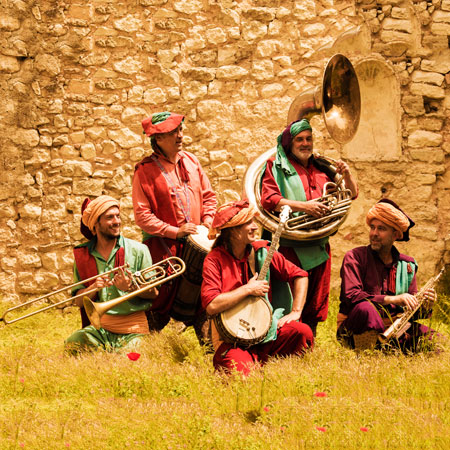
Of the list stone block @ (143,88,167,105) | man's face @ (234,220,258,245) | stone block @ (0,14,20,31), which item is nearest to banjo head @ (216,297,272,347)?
man's face @ (234,220,258,245)

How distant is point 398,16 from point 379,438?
15.6 feet

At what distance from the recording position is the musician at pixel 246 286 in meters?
4.62

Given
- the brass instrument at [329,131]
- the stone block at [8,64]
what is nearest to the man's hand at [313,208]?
the brass instrument at [329,131]

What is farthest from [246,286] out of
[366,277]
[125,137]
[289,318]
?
[125,137]

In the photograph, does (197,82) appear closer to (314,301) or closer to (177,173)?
(177,173)

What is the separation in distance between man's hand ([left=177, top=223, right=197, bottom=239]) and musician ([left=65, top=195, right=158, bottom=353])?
0.90 feet

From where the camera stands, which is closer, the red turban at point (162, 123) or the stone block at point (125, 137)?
the red turban at point (162, 123)

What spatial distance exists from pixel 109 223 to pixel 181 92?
2.48 meters

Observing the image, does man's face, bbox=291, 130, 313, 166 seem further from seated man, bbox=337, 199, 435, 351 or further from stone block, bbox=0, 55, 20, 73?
stone block, bbox=0, 55, 20, 73

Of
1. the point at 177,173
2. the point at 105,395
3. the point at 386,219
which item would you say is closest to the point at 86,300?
the point at 105,395

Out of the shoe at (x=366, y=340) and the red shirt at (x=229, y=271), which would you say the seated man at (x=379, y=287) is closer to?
the shoe at (x=366, y=340)

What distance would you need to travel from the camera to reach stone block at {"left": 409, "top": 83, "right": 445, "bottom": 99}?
731 centimetres

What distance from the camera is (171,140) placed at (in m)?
5.63

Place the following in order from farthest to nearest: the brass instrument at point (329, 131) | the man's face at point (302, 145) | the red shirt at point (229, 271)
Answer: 1. the man's face at point (302, 145)
2. the brass instrument at point (329, 131)
3. the red shirt at point (229, 271)
